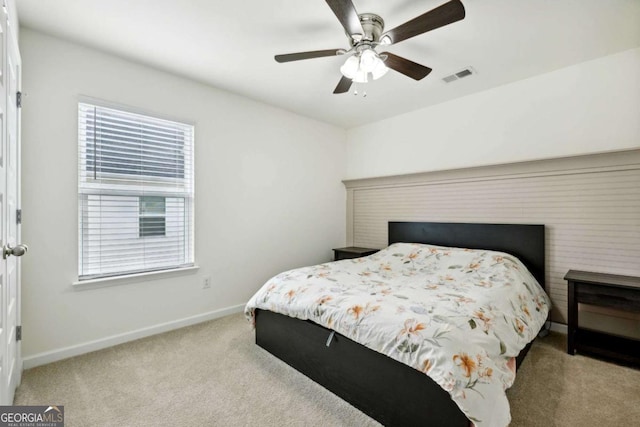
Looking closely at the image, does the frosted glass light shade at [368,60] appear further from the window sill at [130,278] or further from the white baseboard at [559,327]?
the white baseboard at [559,327]

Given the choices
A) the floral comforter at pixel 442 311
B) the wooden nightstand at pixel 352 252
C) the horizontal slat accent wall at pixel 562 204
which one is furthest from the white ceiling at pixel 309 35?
the wooden nightstand at pixel 352 252

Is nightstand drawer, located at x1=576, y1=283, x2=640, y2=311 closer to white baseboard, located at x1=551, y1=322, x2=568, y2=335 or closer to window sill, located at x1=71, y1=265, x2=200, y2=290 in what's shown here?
white baseboard, located at x1=551, y1=322, x2=568, y2=335

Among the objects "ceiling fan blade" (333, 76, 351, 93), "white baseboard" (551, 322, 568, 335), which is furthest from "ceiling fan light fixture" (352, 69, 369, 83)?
"white baseboard" (551, 322, 568, 335)

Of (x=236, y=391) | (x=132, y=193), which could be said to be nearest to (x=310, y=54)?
(x=132, y=193)

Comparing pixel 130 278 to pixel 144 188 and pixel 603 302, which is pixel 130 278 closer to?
pixel 144 188

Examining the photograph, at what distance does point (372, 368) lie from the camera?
1.68m

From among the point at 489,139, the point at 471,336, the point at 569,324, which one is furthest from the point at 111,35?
the point at 569,324

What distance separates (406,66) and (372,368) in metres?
2.01

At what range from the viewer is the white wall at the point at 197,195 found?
2.22 metres

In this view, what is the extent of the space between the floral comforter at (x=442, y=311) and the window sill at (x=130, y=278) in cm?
91

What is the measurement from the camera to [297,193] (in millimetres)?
3967

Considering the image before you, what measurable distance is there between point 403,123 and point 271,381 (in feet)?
11.0

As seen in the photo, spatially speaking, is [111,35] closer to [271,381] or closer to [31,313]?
[31,313]

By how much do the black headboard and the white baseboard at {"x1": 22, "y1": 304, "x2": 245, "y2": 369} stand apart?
7.71ft
